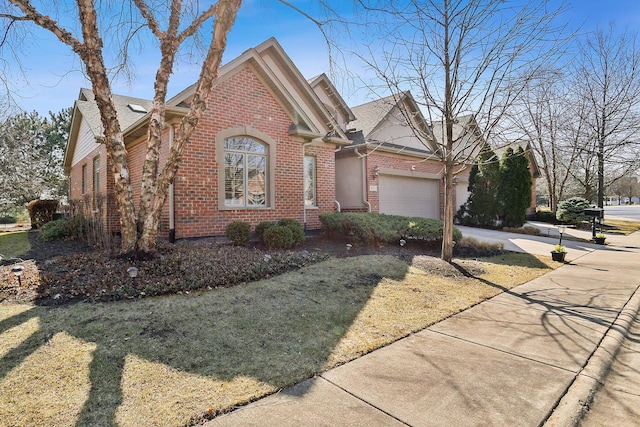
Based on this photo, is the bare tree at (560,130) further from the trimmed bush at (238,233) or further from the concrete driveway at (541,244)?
the trimmed bush at (238,233)

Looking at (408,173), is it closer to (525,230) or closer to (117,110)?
(525,230)

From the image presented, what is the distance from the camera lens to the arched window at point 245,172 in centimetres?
947

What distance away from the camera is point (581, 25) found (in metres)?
6.66

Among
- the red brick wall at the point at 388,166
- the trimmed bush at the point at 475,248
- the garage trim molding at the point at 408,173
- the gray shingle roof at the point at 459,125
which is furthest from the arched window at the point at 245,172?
the trimmed bush at the point at 475,248

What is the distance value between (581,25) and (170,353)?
29.0 ft

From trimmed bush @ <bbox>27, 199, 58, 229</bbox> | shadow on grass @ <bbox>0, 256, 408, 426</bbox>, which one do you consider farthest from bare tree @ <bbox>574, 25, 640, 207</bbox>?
trimmed bush @ <bbox>27, 199, 58, 229</bbox>

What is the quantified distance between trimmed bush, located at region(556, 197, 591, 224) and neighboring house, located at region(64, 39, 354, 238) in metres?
14.1

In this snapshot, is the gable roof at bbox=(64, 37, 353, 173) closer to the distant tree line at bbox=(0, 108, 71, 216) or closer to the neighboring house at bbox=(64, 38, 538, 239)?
the neighboring house at bbox=(64, 38, 538, 239)

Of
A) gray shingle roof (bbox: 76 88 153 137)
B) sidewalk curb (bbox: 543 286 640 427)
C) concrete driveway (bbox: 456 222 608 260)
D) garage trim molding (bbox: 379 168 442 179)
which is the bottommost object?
sidewalk curb (bbox: 543 286 640 427)

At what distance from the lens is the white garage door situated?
714 inches

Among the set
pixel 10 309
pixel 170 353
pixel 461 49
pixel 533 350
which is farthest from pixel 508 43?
pixel 10 309

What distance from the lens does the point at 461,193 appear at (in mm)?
18469

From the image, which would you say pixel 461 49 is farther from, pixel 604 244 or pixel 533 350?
pixel 604 244

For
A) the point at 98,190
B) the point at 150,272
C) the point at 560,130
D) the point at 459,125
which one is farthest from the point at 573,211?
the point at 98,190
